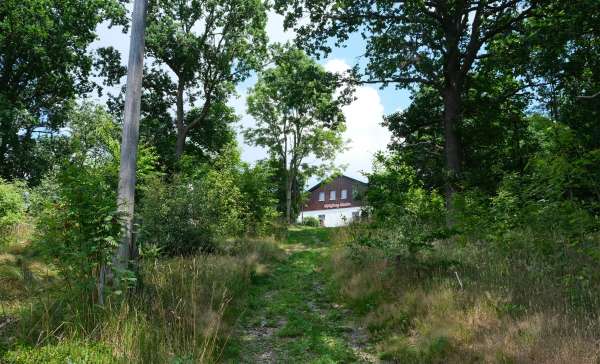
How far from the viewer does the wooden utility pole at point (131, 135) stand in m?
5.51

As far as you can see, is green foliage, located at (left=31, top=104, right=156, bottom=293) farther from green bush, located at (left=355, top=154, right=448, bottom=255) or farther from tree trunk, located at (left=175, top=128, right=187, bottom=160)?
tree trunk, located at (left=175, top=128, right=187, bottom=160)

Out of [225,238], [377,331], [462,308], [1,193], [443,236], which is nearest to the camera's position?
[462,308]

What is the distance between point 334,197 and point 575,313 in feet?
187

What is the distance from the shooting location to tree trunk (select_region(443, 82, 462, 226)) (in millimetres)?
14094

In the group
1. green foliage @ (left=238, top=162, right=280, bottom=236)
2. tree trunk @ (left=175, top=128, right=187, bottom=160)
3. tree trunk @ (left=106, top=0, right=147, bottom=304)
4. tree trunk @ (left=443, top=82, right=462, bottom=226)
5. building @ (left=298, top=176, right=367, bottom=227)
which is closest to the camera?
tree trunk @ (left=106, top=0, right=147, bottom=304)

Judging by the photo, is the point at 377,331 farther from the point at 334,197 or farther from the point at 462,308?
the point at 334,197

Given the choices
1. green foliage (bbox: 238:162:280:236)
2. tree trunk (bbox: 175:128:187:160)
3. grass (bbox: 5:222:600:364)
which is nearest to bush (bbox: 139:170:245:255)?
grass (bbox: 5:222:600:364)

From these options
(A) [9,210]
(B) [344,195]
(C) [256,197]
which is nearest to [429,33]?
(C) [256,197]

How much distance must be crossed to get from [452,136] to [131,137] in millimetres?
12045

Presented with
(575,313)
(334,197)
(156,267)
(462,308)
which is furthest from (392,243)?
(334,197)

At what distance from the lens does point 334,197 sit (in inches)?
2418

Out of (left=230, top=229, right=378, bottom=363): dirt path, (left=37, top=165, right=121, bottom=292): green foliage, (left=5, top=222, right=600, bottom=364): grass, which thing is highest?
(left=37, top=165, right=121, bottom=292): green foliage

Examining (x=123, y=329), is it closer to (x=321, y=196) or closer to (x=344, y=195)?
(x=344, y=195)

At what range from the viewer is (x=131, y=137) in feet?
A: 19.6
